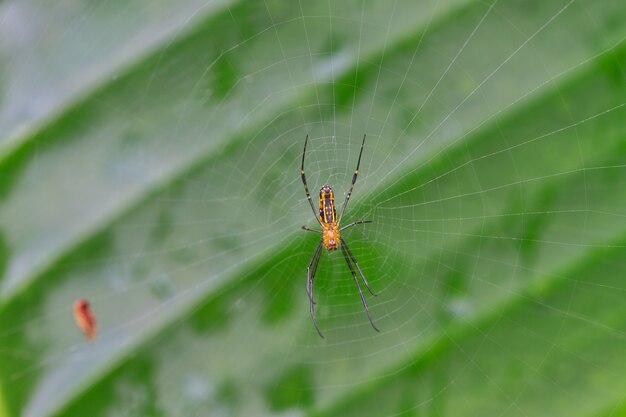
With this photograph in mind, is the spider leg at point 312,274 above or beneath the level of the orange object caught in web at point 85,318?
beneath

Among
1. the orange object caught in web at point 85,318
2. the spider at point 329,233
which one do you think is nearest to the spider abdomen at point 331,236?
the spider at point 329,233

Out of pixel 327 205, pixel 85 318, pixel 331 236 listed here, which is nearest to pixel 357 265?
pixel 331 236

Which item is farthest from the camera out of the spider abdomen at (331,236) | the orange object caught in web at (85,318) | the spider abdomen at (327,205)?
the spider abdomen at (331,236)

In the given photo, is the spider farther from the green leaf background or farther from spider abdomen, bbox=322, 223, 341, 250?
the green leaf background

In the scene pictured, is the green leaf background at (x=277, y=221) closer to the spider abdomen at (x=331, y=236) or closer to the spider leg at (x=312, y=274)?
the spider leg at (x=312, y=274)

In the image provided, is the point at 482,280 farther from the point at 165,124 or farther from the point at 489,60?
the point at 165,124

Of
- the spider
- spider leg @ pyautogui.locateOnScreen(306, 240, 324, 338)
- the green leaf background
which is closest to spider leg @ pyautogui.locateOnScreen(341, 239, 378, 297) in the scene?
the spider

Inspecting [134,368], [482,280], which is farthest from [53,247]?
[482,280]
